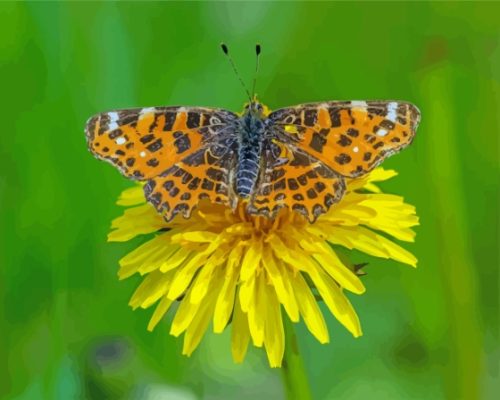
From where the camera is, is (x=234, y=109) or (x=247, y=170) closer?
(x=247, y=170)

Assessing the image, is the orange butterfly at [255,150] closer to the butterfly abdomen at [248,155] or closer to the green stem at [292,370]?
the butterfly abdomen at [248,155]

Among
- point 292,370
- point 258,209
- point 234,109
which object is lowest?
point 292,370

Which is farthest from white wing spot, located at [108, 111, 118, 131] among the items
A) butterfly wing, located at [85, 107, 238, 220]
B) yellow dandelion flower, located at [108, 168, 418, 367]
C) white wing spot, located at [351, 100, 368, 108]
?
white wing spot, located at [351, 100, 368, 108]

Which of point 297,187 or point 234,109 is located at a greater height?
point 234,109

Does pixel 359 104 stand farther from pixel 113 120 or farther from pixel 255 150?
pixel 113 120

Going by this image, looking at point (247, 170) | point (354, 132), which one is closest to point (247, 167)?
point (247, 170)

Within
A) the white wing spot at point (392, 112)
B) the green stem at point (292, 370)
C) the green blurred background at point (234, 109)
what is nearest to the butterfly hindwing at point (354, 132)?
the white wing spot at point (392, 112)

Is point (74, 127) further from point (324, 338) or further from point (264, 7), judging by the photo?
point (324, 338)

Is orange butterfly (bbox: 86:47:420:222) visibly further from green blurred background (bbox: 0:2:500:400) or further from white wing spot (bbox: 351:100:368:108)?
green blurred background (bbox: 0:2:500:400)
